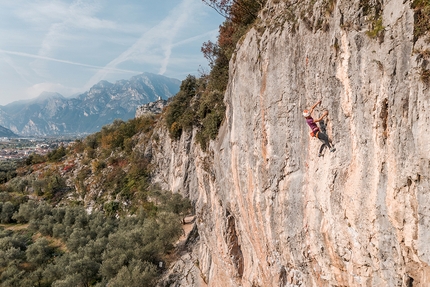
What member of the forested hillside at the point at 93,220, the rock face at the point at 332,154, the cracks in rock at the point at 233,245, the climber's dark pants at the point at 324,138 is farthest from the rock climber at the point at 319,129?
the forested hillside at the point at 93,220

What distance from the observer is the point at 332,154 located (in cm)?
820

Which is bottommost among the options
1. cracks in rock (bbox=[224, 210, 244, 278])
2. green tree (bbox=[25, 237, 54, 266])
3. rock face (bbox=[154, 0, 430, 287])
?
green tree (bbox=[25, 237, 54, 266])

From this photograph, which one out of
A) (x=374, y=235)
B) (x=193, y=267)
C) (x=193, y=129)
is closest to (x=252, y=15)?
(x=374, y=235)

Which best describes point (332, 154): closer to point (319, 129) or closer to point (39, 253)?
point (319, 129)

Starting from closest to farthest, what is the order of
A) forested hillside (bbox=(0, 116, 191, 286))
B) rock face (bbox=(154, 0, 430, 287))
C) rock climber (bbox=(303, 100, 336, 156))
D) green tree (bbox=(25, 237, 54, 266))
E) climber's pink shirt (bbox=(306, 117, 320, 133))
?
rock face (bbox=(154, 0, 430, 287)) < rock climber (bbox=(303, 100, 336, 156)) < climber's pink shirt (bbox=(306, 117, 320, 133)) < forested hillside (bbox=(0, 116, 191, 286)) < green tree (bbox=(25, 237, 54, 266))

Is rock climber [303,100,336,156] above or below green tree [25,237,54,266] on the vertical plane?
above

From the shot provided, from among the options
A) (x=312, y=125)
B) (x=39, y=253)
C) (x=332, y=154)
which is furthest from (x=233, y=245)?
(x=39, y=253)

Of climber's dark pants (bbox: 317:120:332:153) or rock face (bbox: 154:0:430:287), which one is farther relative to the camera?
climber's dark pants (bbox: 317:120:332:153)

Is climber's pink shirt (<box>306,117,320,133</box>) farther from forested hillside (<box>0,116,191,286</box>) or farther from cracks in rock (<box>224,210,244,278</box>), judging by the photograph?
forested hillside (<box>0,116,191,286</box>)

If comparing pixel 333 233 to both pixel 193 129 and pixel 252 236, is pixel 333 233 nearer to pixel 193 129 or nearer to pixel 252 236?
pixel 252 236

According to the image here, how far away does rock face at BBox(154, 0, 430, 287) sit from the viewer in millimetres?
5848

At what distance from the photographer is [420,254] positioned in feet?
19.1

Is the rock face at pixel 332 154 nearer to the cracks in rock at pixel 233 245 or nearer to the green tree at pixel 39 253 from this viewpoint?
the cracks in rock at pixel 233 245

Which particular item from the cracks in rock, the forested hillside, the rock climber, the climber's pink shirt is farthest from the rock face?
the forested hillside
